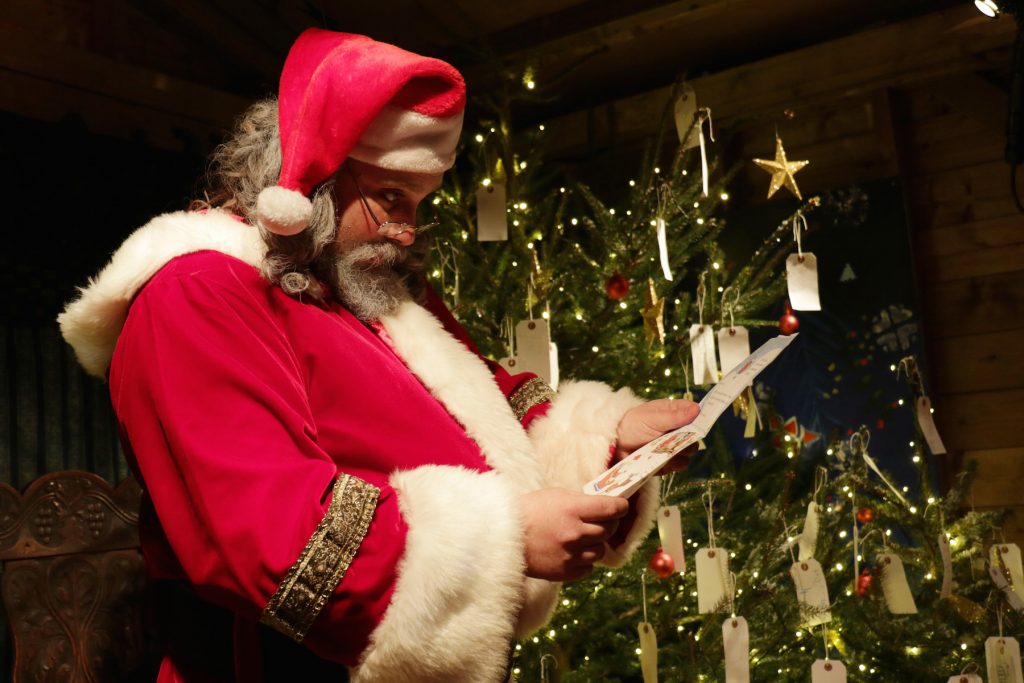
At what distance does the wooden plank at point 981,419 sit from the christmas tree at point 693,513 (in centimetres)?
52

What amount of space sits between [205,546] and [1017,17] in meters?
1.79

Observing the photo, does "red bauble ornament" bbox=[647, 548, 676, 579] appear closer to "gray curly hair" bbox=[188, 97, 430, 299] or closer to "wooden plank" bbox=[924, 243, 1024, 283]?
"gray curly hair" bbox=[188, 97, 430, 299]

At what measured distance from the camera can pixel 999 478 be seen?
307 centimetres

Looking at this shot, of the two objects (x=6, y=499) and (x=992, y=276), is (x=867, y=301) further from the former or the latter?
(x=6, y=499)

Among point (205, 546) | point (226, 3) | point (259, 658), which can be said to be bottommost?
point (259, 658)

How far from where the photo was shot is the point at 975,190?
3166mm

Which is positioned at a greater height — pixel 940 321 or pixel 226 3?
pixel 226 3

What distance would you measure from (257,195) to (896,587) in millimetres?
1756

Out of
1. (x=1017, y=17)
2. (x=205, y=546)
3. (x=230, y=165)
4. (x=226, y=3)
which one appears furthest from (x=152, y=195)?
(x=1017, y=17)

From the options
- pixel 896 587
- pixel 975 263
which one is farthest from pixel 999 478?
pixel 896 587

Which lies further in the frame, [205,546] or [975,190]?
[975,190]

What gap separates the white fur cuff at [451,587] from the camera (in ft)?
3.74

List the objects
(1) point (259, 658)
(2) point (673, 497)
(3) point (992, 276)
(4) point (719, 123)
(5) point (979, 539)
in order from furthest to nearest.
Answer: (4) point (719, 123) < (3) point (992, 276) < (2) point (673, 497) < (5) point (979, 539) < (1) point (259, 658)

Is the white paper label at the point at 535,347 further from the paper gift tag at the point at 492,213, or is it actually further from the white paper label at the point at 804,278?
the white paper label at the point at 804,278
